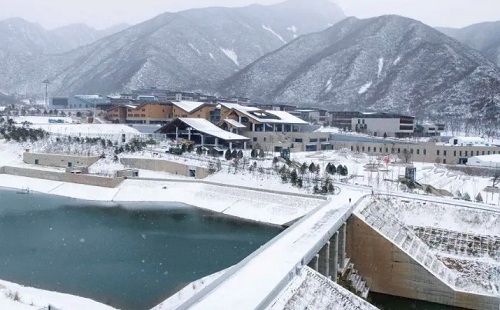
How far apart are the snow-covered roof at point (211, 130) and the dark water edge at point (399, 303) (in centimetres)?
1901

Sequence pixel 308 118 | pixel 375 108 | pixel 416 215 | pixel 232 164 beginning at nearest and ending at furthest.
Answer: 1. pixel 416 215
2. pixel 232 164
3. pixel 308 118
4. pixel 375 108

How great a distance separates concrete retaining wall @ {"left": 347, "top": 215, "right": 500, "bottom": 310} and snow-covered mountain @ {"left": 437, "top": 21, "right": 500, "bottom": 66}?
2852 inches

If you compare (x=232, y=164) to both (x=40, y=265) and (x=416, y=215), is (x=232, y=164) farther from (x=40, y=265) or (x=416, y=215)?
(x=40, y=265)

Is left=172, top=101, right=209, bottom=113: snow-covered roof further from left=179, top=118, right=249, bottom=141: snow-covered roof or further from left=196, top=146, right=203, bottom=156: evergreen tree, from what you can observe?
left=196, top=146, right=203, bottom=156: evergreen tree

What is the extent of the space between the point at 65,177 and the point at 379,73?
4650 centimetres

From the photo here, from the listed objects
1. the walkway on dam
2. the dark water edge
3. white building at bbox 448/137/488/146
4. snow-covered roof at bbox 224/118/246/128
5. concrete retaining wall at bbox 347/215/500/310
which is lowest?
the dark water edge

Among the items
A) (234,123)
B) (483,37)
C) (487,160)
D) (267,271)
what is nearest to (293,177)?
(487,160)

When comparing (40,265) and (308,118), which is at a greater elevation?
(308,118)

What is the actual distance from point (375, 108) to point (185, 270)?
47.0 m

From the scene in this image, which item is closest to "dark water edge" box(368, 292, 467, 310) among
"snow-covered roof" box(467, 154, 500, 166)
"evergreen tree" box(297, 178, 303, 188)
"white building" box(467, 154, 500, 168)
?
"evergreen tree" box(297, 178, 303, 188)

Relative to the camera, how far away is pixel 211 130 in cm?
3381

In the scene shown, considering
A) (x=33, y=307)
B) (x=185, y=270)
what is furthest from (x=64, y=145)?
(x=33, y=307)

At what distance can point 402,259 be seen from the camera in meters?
14.1

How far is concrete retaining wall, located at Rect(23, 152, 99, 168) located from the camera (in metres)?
28.6
